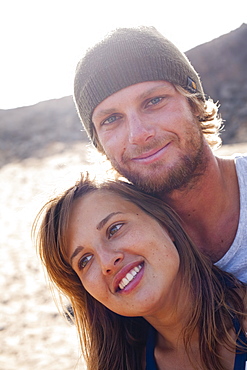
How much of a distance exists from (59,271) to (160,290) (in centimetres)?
63

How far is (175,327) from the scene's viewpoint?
231 centimetres

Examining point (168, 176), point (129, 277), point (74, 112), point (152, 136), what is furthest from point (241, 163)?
point (74, 112)

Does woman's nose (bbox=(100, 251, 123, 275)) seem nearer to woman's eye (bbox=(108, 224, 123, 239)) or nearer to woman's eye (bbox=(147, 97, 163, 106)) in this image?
woman's eye (bbox=(108, 224, 123, 239))

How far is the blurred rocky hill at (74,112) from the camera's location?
41.5 ft

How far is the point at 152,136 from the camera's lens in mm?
2426

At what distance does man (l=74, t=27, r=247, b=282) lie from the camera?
2.49 meters

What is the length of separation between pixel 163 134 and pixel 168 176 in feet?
0.72

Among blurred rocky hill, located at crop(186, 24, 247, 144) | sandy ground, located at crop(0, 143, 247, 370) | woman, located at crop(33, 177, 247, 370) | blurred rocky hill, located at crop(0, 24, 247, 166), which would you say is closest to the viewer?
woman, located at crop(33, 177, 247, 370)

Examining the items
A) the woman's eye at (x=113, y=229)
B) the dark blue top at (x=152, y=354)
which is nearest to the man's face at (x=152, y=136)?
the woman's eye at (x=113, y=229)

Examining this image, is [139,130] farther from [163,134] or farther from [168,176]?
[168,176]

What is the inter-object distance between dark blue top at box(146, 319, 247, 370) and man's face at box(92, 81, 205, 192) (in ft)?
2.50

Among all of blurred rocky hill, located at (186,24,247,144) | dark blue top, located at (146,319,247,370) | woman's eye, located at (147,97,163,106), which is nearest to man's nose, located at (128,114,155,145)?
woman's eye, located at (147,97,163,106)

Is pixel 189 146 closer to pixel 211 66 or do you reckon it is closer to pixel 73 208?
pixel 73 208

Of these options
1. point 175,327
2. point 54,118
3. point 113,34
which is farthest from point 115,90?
point 54,118
